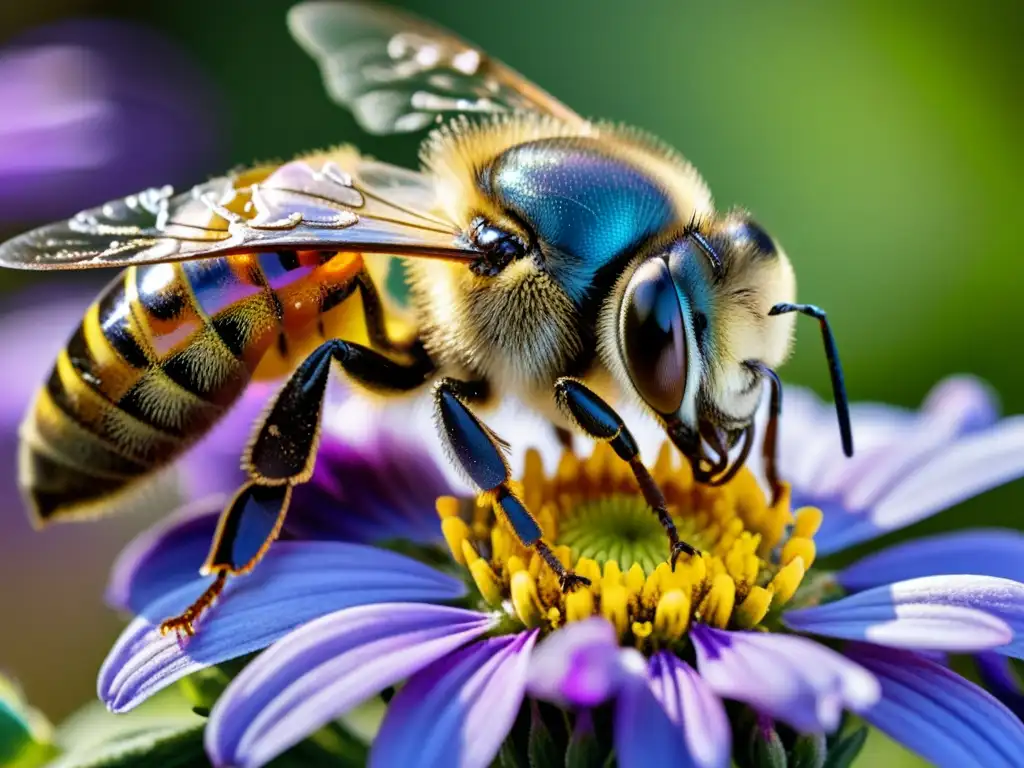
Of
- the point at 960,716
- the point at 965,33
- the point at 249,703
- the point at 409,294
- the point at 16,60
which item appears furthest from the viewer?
the point at 965,33

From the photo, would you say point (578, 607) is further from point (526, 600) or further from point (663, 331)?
point (663, 331)

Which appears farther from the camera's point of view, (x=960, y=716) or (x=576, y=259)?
(x=576, y=259)

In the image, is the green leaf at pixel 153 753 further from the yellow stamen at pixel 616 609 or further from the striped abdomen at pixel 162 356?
the yellow stamen at pixel 616 609

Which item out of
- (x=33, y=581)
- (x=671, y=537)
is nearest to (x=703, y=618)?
(x=671, y=537)

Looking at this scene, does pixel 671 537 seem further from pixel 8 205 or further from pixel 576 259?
pixel 8 205

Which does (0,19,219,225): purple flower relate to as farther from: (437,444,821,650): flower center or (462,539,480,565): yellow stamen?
(462,539,480,565): yellow stamen

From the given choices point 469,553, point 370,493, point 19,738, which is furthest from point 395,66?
point 19,738
